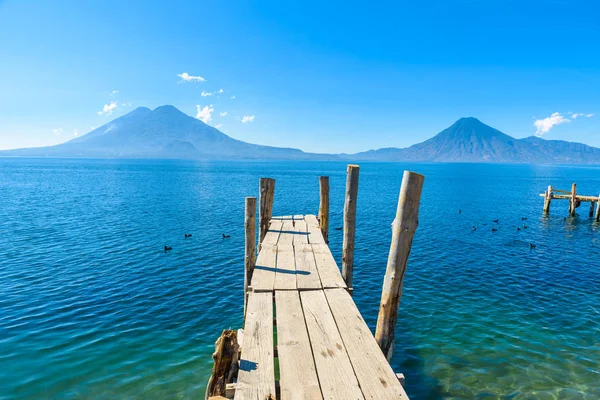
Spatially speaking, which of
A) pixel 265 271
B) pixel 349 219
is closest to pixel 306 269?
pixel 265 271

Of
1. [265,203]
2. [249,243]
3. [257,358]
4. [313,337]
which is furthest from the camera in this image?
[265,203]

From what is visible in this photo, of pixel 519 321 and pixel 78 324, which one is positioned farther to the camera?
pixel 519 321

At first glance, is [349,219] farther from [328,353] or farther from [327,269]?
[328,353]

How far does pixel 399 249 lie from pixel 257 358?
2.95 meters

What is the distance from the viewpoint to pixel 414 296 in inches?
586

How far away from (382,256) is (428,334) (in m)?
9.39

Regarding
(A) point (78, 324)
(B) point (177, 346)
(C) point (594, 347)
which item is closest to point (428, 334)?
(C) point (594, 347)

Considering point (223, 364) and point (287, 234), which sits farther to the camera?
point (287, 234)

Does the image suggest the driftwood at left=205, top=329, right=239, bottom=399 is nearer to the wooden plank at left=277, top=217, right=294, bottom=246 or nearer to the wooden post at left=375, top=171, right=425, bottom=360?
the wooden post at left=375, top=171, right=425, bottom=360

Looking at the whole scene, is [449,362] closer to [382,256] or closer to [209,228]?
[382,256]

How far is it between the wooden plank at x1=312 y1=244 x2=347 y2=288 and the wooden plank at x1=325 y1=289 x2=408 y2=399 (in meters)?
0.85

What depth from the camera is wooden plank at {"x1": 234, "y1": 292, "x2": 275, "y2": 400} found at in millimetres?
4355

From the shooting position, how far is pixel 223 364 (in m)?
6.38

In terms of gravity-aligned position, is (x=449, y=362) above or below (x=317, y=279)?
below
